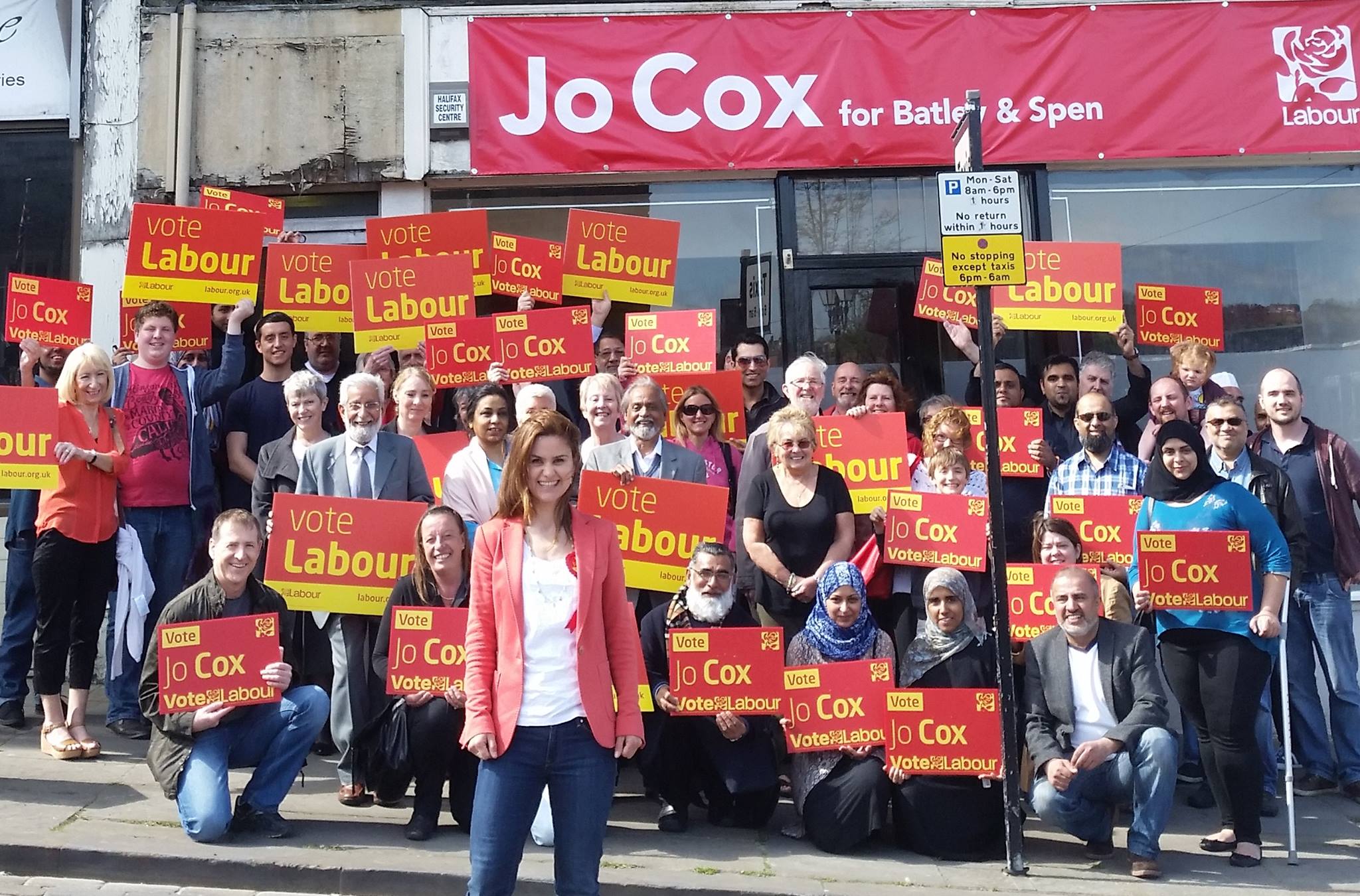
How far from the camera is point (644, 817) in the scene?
265 inches

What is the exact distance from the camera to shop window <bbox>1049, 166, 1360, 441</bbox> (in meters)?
10.4

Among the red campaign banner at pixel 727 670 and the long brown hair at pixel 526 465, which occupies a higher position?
the long brown hair at pixel 526 465

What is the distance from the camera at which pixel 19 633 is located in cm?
751

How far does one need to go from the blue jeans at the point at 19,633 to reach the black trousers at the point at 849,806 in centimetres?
440

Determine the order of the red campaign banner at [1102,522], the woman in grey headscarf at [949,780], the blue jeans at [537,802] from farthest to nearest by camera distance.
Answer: the red campaign banner at [1102,522], the woman in grey headscarf at [949,780], the blue jeans at [537,802]

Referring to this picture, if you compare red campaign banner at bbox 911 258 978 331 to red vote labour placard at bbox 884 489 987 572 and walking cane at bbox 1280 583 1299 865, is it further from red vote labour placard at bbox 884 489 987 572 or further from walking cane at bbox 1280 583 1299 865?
walking cane at bbox 1280 583 1299 865

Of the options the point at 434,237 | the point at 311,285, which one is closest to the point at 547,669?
the point at 311,285

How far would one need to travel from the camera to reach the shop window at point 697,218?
1049 cm

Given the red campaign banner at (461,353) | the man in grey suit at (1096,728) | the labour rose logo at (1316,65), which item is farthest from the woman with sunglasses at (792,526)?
the labour rose logo at (1316,65)

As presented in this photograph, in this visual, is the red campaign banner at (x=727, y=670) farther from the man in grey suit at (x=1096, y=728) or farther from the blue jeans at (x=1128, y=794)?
the blue jeans at (x=1128, y=794)

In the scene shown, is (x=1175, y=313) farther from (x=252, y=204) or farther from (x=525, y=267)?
(x=252, y=204)

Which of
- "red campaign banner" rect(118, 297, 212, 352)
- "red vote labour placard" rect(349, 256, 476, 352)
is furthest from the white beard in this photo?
"red campaign banner" rect(118, 297, 212, 352)

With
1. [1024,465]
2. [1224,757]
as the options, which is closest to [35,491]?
[1024,465]

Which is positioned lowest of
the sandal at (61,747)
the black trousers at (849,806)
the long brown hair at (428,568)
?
the black trousers at (849,806)
